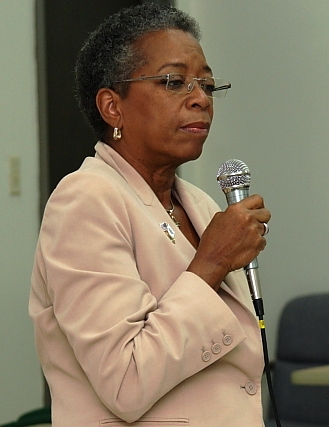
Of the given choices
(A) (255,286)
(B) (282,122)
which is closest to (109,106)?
(A) (255,286)

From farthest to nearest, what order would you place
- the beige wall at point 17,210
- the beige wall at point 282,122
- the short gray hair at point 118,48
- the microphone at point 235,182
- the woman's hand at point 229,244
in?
the beige wall at point 282,122, the beige wall at point 17,210, the short gray hair at point 118,48, the microphone at point 235,182, the woman's hand at point 229,244

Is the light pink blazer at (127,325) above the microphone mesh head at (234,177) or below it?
below

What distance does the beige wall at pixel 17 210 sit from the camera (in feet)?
11.7

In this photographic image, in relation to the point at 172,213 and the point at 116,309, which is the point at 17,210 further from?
the point at 116,309

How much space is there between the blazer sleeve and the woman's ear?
0.98ft

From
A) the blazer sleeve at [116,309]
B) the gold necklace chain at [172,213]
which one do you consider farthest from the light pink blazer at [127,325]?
the gold necklace chain at [172,213]

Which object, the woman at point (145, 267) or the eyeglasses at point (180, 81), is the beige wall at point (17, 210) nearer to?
the woman at point (145, 267)

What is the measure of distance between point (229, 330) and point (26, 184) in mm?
2367

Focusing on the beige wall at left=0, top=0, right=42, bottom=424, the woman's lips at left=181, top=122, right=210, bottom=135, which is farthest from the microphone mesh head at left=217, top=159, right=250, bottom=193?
the beige wall at left=0, top=0, right=42, bottom=424

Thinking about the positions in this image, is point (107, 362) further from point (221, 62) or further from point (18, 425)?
point (221, 62)

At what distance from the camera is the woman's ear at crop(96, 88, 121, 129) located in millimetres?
1784

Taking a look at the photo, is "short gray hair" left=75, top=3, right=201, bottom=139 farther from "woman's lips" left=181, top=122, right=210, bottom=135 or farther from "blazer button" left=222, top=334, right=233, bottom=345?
"blazer button" left=222, top=334, right=233, bottom=345

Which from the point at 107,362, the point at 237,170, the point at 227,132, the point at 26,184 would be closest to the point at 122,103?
the point at 237,170

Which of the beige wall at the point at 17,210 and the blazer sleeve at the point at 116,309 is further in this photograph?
the beige wall at the point at 17,210
